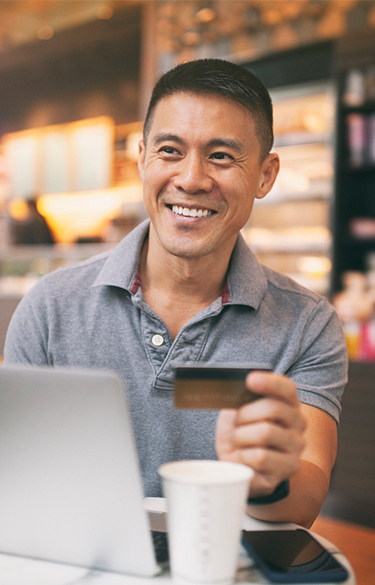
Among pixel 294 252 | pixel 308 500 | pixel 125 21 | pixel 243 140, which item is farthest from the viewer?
pixel 125 21

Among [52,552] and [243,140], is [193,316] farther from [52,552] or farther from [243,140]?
[52,552]

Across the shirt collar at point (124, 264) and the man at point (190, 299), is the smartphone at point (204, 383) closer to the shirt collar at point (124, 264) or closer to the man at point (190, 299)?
the man at point (190, 299)

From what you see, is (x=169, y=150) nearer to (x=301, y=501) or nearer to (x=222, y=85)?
(x=222, y=85)

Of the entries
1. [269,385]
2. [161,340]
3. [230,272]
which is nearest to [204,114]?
A: [230,272]

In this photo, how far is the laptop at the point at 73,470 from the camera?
59 centimetres

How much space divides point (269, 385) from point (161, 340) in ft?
1.99

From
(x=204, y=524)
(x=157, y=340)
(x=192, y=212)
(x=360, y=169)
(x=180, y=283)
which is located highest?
(x=360, y=169)

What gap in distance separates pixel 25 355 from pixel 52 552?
641 mm

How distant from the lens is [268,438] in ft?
2.24

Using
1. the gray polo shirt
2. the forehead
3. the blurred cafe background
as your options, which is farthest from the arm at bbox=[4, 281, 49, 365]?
the blurred cafe background

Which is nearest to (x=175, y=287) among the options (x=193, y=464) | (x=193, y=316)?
(x=193, y=316)

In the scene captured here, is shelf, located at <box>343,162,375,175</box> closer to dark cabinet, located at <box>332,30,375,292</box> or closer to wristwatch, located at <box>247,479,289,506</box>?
dark cabinet, located at <box>332,30,375,292</box>

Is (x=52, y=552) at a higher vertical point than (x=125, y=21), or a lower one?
lower

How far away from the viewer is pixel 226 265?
4.55ft
